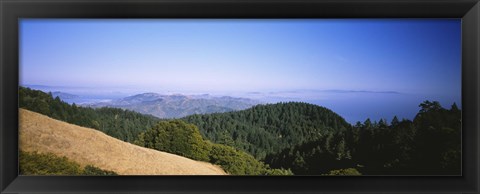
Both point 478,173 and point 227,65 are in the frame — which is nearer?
point 478,173

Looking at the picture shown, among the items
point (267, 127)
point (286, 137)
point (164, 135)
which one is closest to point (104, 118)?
point (164, 135)

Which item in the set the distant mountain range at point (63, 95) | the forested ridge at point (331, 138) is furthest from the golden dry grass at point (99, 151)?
Answer: the forested ridge at point (331, 138)

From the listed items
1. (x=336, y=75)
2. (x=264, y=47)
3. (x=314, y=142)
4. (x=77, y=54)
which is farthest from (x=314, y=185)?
(x=77, y=54)

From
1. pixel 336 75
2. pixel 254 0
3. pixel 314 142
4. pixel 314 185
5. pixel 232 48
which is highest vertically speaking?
pixel 254 0

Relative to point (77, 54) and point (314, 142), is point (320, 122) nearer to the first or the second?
point (314, 142)

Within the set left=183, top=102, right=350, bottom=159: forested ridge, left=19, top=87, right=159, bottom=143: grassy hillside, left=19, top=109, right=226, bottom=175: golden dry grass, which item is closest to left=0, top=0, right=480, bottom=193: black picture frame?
left=19, top=109, right=226, bottom=175: golden dry grass

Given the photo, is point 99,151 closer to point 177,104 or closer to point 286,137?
point 177,104
